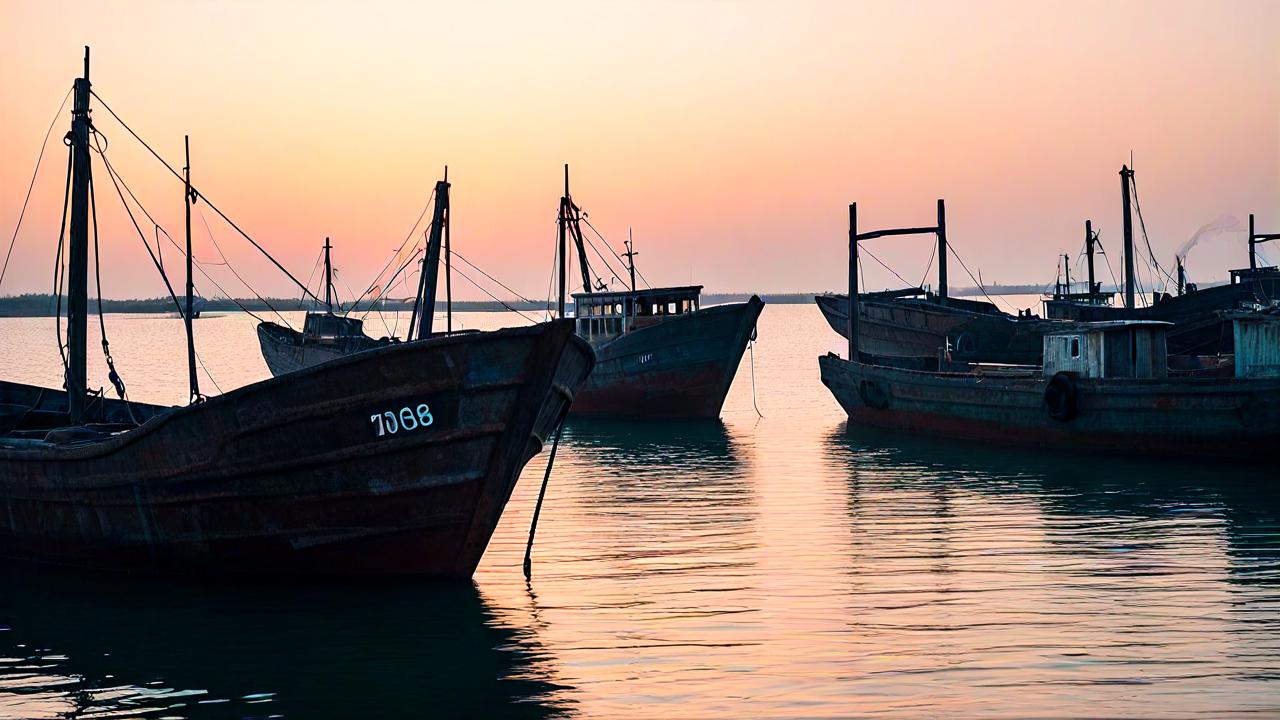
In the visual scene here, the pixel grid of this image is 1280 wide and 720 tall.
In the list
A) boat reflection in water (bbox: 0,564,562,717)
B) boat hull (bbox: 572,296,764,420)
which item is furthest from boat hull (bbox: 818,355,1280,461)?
boat reflection in water (bbox: 0,564,562,717)

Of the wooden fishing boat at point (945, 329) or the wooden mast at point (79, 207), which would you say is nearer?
the wooden mast at point (79, 207)

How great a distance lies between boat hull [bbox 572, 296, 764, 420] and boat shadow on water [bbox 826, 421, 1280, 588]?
5.66 m

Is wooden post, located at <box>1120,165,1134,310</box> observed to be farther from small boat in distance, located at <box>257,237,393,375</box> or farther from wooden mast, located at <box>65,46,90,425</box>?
wooden mast, located at <box>65,46,90,425</box>

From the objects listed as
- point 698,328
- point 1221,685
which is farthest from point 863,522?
point 698,328

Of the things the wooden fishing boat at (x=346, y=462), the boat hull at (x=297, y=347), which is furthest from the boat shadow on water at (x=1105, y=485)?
the boat hull at (x=297, y=347)

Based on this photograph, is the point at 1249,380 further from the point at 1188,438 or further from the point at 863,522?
the point at 863,522

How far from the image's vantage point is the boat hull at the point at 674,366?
1391 inches

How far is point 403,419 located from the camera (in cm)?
1250

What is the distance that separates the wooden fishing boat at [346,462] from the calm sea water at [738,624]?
0.46 m

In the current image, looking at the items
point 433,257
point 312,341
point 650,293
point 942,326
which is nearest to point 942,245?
point 942,326

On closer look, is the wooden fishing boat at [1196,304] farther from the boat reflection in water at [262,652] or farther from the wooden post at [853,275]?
the boat reflection in water at [262,652]

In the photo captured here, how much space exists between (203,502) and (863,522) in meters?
9.28

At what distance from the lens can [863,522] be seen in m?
18.3

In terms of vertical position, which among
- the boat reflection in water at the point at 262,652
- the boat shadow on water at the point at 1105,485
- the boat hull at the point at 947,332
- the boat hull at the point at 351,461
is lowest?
the boat reflection in water at the point at 262,652
